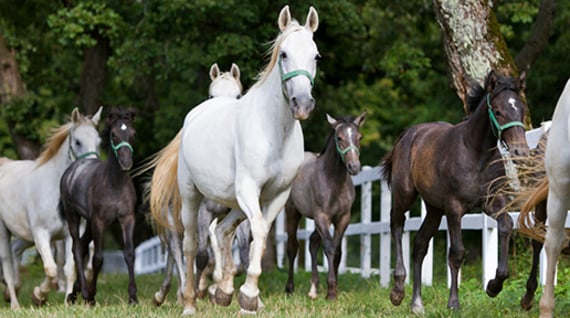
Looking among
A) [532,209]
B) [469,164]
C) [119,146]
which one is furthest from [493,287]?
[119,146]

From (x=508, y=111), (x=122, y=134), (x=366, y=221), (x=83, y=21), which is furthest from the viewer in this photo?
(x=83, y=21)

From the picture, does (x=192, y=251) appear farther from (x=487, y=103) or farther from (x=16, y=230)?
(x=16, y=230)

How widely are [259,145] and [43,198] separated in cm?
526

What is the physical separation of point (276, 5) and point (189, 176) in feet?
28.3

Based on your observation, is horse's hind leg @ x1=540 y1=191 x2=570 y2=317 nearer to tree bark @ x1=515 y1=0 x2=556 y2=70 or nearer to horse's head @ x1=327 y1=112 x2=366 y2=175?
horse's head @ x1=327 y1=112 x2=366 y2=175

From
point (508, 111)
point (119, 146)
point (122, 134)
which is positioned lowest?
point (119, 146)

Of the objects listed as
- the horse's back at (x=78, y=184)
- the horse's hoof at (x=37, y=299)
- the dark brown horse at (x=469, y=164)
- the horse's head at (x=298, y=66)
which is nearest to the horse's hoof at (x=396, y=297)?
the dark brown horse at (x=469, y=164)

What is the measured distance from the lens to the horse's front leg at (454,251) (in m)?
8.73

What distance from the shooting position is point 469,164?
8.80m

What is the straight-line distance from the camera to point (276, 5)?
17.7 metres

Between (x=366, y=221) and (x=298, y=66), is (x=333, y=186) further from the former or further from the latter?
(x=298, y=66)

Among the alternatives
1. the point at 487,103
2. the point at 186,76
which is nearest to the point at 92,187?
the point at 487,103

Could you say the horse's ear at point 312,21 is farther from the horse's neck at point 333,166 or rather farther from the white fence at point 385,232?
the horse's neck at point 333,166

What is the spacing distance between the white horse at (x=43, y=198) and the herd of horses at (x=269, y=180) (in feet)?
0.06
